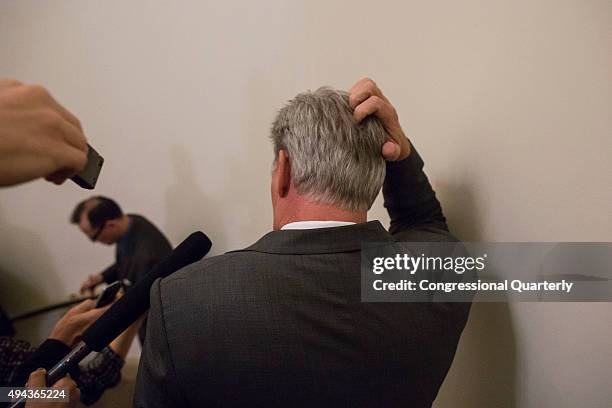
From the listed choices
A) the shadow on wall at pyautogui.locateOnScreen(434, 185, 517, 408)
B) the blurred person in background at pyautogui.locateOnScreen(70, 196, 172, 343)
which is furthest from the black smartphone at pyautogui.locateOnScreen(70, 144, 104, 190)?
the blurred person in background at pyautogui.locateOnScreen(70, 196, 172, 343)

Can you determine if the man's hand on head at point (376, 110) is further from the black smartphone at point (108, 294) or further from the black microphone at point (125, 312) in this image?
the black smartphone at point (108, 294)

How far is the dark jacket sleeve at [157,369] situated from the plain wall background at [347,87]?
52cm

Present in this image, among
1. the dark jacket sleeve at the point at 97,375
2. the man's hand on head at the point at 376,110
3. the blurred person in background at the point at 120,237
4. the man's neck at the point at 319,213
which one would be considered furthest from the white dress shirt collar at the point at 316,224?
the blurred person in background at the point at 120,237

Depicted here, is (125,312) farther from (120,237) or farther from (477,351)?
(120,237)

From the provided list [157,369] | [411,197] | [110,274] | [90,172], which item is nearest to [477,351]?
[411,197]

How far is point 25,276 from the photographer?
207 centimetres

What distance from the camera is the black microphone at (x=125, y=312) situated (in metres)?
0.69

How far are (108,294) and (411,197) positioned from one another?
1.77 ft

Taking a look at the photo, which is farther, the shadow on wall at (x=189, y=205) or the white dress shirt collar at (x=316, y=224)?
the shadow on wall at (x=189, y=205)

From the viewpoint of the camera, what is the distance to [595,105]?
0.63 metres

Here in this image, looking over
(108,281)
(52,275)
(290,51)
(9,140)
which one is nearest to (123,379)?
(108,281)

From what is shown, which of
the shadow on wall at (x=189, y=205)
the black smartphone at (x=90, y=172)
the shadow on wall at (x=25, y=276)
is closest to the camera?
the black smartphone at (x=90, y=172)

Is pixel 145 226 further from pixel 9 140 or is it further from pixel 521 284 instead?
pixel 9 140

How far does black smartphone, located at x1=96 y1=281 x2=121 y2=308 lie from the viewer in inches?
33.8
